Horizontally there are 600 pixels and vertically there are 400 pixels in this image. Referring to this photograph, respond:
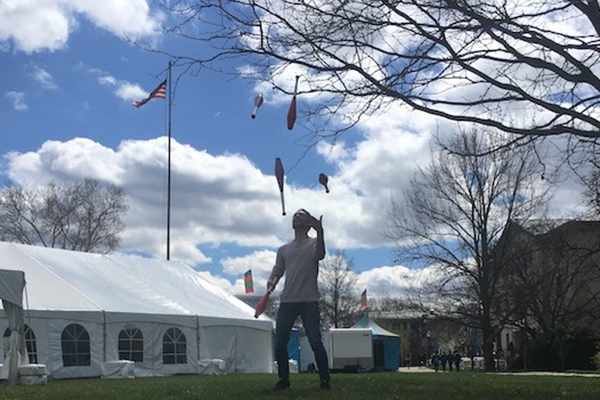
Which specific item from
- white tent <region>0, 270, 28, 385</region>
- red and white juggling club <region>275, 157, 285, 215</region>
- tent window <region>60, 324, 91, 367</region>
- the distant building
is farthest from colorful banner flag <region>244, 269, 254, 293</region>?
red and white juggling club <region>275, 157, 285, 215</region>

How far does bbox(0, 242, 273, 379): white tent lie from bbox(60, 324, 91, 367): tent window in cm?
3

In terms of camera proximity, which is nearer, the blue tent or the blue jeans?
the blue jeans

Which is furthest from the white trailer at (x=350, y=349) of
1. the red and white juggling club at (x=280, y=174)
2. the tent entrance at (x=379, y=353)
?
the red and white juggling club at (x=280, y=174)

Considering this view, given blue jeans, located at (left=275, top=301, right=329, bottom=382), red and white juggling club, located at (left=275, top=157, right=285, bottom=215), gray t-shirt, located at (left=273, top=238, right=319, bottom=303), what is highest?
red and white juggling club, located at (left=275, top=157, right=285, bottom=215)

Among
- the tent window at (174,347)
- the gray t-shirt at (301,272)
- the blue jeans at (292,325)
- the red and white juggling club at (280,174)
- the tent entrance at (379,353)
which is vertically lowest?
the tent entrance at (379,353)

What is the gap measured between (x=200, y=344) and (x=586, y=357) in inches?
866

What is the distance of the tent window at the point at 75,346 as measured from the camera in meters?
21.4

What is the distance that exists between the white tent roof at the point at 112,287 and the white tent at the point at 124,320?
30mm

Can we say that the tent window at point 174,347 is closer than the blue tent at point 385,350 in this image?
Yes

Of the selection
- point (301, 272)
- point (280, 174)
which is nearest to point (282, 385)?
point (301, 272)

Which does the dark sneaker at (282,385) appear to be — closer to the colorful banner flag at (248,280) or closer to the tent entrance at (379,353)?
the colorful banner flag at (248,280)

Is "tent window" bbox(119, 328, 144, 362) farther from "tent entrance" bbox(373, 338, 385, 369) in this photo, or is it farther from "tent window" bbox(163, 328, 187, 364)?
"tent entrance" bbox(373, 338, 385, 369)

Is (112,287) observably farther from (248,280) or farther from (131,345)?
(248,280)

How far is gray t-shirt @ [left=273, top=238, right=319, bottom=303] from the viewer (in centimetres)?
757
